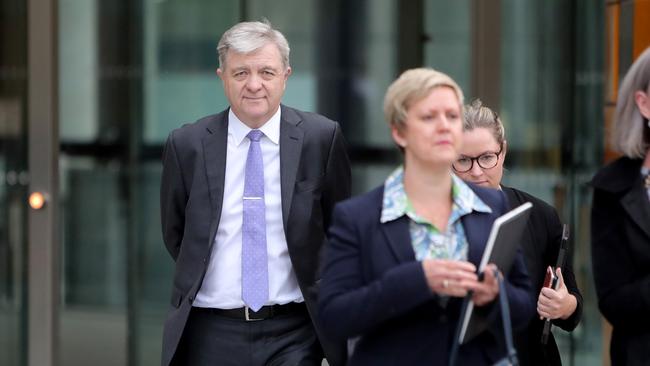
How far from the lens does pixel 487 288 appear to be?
2.99 metres

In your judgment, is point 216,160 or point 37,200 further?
point 37,200

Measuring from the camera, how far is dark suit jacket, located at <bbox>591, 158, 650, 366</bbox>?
369 cm

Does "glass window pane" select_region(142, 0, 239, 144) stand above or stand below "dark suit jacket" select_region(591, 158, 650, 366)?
above

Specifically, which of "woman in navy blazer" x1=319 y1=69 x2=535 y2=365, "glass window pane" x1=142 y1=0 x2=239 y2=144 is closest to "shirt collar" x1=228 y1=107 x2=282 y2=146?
"woman in navy blazer" x1=319 y1=69 x2=535 y2=365

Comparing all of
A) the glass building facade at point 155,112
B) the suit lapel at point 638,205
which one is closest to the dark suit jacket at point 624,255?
the suit lapel at point 638,205

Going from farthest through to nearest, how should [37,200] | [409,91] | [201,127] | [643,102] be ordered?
[37,200], [201,127], [643,102], [409,91]

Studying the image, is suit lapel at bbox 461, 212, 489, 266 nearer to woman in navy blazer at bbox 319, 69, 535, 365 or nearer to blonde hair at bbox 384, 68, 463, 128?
woman in navy blazer at bbox 319, 69, 535, 365

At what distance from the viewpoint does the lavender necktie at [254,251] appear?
3959 millimetres

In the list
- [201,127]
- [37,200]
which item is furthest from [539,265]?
[37,200]

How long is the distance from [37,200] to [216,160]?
291 cm

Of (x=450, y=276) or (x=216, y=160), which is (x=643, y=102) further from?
(x=216, y=160)

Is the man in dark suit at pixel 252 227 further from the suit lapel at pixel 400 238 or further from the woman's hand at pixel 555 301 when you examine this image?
the suit lapel at pixel 400 238

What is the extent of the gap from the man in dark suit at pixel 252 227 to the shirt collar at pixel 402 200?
88 cm

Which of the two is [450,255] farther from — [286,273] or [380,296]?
[286,273]
